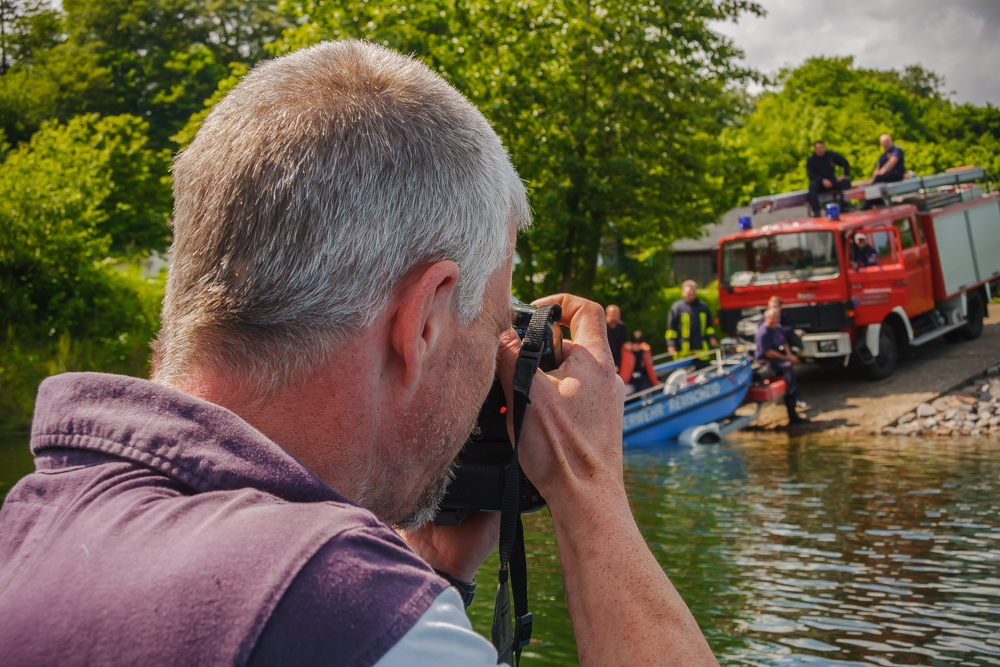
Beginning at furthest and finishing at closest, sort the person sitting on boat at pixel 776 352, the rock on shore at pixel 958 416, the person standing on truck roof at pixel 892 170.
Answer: the person standing on truck roof at pixel 892 170
the person sitting on boat at pixel 776 352
the rock on shore at pixel 958 416

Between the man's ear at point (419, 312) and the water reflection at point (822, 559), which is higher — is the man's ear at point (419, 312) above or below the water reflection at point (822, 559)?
above

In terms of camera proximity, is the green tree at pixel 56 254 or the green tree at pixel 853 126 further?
the green tree at pixel 853 126

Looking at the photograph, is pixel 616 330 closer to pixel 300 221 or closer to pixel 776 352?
pixel 776 352

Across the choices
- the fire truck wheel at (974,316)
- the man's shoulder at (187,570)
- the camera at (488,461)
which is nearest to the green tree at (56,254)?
the fire truck wheel at (974,316)

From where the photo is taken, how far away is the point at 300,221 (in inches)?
40.0

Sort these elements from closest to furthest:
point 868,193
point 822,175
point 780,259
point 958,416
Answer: point 958,416, point 780,259, point 868,193, point 822,175

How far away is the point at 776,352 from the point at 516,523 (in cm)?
1481

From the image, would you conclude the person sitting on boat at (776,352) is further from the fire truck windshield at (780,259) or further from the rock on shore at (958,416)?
the rock on shore at (958,416)

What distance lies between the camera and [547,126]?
19797 millimetres

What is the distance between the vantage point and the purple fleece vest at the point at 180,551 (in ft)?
2.33

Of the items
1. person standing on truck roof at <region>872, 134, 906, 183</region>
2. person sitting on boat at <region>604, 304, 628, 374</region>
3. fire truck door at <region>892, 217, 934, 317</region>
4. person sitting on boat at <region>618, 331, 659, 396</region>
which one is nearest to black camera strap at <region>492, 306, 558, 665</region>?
person sitting on boat at <region>604, 304, 628, 374</region>

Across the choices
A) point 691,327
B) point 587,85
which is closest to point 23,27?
point 587,85

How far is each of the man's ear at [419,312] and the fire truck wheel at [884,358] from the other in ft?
57.1

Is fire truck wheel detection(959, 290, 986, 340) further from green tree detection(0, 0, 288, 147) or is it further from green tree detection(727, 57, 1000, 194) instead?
green tree detection(0, 0, 288, 147)
